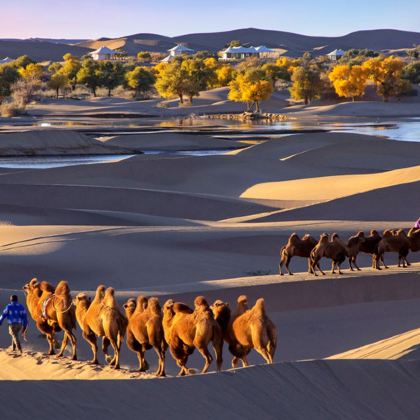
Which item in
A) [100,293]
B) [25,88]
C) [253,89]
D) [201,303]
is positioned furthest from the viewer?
[25,88]

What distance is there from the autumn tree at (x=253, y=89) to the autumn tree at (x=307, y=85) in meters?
3.99

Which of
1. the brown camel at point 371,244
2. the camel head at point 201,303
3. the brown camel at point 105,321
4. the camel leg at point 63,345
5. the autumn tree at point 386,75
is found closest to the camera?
the camel head at point 201,303

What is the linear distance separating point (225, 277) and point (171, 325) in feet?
28.0

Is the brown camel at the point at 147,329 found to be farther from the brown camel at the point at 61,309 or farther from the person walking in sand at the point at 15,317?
the person walking in sand at the point at 15,317

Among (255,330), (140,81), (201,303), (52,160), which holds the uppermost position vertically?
(201,303)

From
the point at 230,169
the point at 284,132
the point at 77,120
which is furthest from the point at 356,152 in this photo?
the point at 77,120

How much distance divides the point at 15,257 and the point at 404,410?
1121 centimetres

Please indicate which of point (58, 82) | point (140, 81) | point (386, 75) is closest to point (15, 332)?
point (386, 75)

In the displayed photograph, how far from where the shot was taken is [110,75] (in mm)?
123438

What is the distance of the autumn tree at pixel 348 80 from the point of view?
106 meters

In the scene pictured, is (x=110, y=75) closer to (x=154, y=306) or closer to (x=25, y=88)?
(x=25, y=88)

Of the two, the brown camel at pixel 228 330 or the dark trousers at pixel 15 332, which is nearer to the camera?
the brown camel at pixel 228 330

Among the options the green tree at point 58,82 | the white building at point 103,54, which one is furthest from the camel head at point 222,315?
the white building at point 103,54

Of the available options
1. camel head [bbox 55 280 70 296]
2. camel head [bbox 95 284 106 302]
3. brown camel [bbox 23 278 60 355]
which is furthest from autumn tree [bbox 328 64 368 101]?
camel head [bbox 95 284 106 302]
